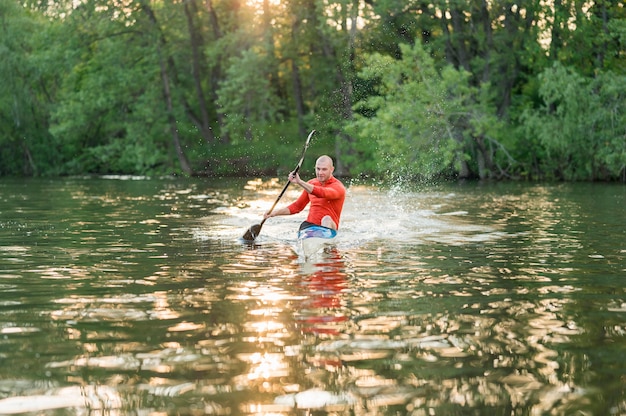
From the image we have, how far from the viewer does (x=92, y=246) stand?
14.3 metres

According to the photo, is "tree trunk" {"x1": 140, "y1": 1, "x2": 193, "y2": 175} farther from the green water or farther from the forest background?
the green water

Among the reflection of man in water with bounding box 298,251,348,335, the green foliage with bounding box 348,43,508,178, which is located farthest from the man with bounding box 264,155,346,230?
the green foliage with bounding box 348,43,508,178

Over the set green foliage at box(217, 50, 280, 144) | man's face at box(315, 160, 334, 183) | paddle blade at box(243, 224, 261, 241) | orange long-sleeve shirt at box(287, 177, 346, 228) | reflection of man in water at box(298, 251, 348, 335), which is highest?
green foliage at box(217, 50, 280, 144)

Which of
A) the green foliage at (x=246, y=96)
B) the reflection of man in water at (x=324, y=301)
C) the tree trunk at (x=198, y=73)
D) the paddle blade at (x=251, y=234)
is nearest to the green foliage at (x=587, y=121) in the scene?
the green foliage at (x=246, y=96)

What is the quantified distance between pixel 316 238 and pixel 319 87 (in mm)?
A: 36024

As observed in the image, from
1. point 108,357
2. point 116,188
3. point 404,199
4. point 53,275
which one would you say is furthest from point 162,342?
point 116,188

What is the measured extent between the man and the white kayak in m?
0.13

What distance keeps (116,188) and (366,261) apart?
79.6 feet

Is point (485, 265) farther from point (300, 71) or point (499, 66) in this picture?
point (300, 71)

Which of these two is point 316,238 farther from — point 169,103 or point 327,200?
point 169,103

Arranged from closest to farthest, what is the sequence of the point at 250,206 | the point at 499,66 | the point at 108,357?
1. the point at 108,357
2. the point at 250,206
3. the point at 499,66

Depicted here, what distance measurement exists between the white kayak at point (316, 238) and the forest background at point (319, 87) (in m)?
20.3

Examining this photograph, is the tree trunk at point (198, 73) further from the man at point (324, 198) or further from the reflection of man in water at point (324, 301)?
the reflection of man in water at point (324, 301)

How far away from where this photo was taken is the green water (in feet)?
18.7
